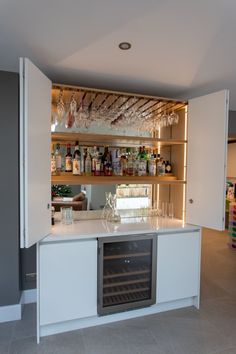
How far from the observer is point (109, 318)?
2.33 metres

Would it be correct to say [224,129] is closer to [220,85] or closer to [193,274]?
[220,85]

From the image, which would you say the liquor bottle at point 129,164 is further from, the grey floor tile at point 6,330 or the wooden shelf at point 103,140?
the grey floor tile at point 6,330

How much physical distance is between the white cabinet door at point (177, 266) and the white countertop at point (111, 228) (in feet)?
0.33

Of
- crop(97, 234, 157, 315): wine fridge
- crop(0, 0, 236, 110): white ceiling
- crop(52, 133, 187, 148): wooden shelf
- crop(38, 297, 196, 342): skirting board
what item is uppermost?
crop(0, 0, 236, 110): white ceiling

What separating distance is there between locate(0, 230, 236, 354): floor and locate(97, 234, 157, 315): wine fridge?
0.19 m

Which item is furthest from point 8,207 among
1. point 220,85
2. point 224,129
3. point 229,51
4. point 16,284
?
point 220,85

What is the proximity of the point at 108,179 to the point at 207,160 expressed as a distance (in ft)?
3.41

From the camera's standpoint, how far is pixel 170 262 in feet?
8.05

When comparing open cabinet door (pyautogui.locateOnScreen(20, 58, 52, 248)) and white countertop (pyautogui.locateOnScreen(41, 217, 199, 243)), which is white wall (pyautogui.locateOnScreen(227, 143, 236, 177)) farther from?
open cabinet door (pyautogui.locateOnScreen(20, 58, 52, 248))

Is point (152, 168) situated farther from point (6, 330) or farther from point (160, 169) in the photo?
point (6, 330)

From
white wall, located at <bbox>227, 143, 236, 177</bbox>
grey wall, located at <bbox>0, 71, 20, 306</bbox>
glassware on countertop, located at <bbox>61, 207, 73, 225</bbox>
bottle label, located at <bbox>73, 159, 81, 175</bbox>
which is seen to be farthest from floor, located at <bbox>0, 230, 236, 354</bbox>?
white wall, located at <bbox>227, 143, 236, 177</bbox>

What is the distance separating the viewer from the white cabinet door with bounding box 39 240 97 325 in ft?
6.75

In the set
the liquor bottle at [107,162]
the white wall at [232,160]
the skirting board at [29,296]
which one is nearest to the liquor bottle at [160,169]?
the liquor bottle at [107,162]

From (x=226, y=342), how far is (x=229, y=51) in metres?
2.42
